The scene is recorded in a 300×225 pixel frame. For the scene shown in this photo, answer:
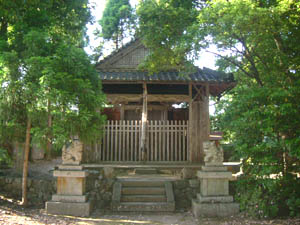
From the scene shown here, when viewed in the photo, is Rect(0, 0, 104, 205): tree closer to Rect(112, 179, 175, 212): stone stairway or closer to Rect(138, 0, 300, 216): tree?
Rect(112, 179, 175, 212): stone stairway

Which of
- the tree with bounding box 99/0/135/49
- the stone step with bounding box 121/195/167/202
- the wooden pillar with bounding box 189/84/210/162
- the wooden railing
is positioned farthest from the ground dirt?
the tree with bounding box 99/0/135/49

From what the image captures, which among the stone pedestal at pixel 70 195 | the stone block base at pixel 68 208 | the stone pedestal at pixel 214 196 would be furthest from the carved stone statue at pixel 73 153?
the stone pedestal at pixel 214 196

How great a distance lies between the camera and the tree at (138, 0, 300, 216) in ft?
20.1

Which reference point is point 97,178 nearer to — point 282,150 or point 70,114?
point 70,114

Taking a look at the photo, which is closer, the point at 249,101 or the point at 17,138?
the point at 249,101

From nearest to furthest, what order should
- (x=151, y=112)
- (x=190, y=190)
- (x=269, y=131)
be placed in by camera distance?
(x=269, y=131)
(x=190, y=190)
(x=151, y=112)

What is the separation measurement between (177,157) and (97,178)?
3356mm

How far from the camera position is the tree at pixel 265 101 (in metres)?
6.12

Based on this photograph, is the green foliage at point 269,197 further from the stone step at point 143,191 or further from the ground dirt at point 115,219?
the stone step at point 143,191

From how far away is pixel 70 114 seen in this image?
6.30 meters

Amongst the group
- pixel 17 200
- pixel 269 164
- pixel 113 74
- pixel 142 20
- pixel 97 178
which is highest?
pixel 142 20

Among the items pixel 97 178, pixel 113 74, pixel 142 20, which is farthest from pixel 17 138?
pixel 142 20

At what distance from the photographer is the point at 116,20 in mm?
22344

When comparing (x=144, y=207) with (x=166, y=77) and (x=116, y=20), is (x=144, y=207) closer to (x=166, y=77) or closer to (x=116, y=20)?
(x=166, y=77)
